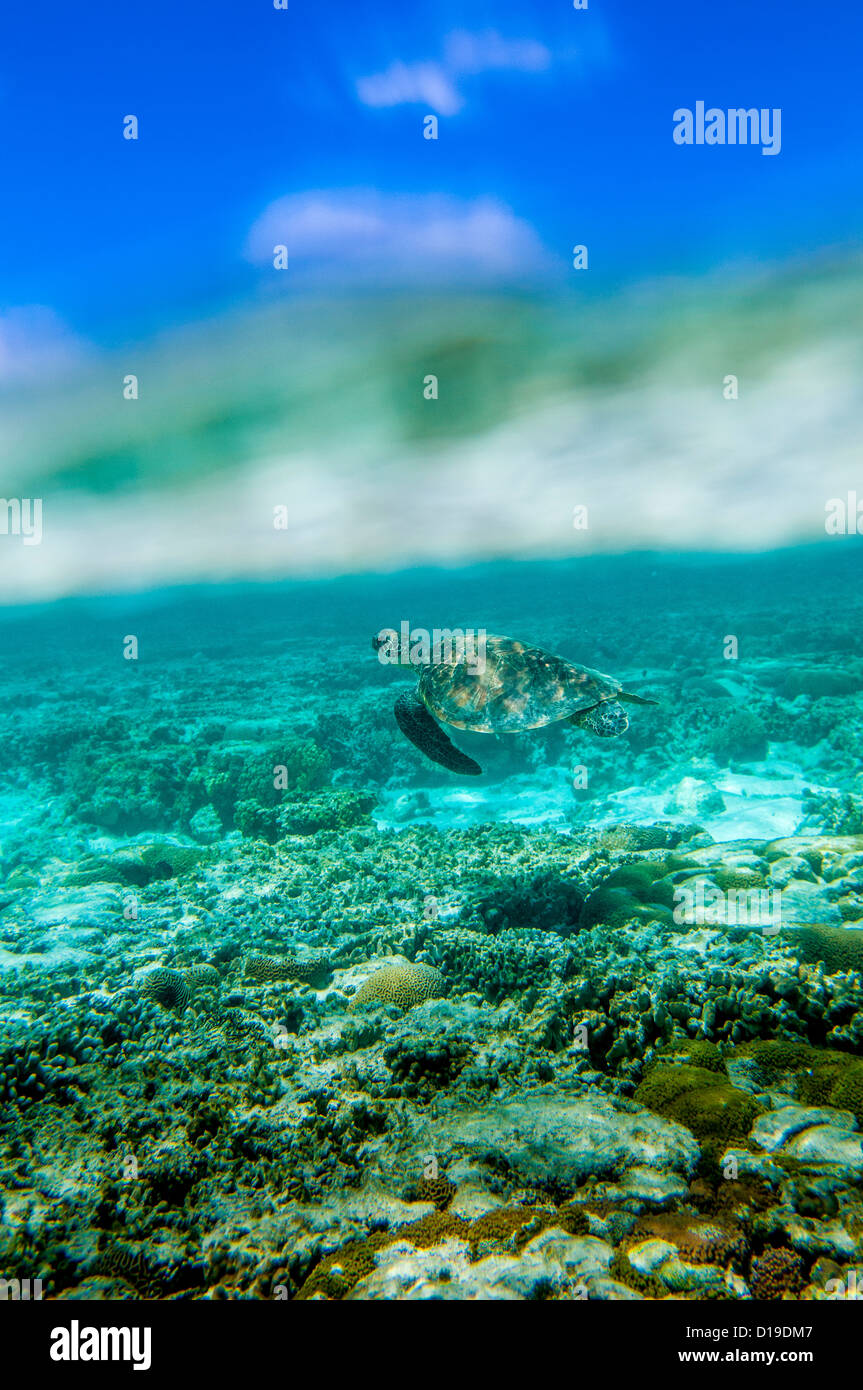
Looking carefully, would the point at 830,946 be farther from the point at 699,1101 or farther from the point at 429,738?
the point at 429,738

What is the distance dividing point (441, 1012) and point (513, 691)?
12.5 feet

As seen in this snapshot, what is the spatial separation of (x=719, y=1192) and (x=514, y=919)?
5.19 meters

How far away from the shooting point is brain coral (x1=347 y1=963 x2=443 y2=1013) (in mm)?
5566

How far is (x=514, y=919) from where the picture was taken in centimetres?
777

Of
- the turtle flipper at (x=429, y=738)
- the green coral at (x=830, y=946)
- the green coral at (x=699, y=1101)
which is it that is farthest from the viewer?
the turtle flipper at (x=429, y=738)

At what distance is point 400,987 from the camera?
570cm

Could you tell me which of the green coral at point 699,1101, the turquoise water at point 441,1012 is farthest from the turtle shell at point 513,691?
the green coral at point 699,1101

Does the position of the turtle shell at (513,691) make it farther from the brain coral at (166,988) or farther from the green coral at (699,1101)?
the brain coral at (166,988)

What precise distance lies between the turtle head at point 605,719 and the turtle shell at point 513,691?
0.61 feet

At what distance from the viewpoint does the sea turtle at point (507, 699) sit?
23.4ft

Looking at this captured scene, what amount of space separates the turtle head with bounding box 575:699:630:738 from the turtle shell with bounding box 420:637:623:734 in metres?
0.19

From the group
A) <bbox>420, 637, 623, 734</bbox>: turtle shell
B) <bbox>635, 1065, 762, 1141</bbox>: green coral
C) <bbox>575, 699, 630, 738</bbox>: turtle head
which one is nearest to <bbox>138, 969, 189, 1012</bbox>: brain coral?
<bbox>420, 637, 623, 734</bbox>: turtle shell

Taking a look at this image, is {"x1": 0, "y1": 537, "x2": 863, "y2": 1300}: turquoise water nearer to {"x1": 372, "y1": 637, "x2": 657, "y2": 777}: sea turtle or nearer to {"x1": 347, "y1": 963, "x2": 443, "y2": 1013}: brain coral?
{"x1": 347, "y1": 963, "x2": 443, "y2": 1013}: brain coral
